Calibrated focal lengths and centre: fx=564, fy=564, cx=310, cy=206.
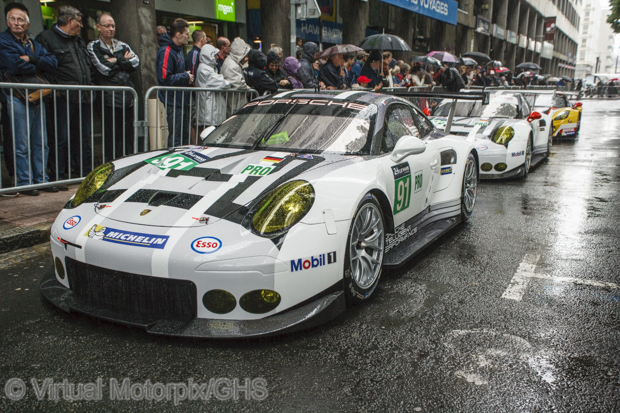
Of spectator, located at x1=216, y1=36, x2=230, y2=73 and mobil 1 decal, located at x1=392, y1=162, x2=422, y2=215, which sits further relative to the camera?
spectator, located at x1=216, y1=36, x2=230, y2=73

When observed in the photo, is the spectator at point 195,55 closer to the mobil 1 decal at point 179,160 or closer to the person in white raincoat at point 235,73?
the person in white raincoat at point 235,73

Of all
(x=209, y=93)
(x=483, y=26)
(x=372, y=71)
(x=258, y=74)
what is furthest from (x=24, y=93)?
(x=483, y=26)

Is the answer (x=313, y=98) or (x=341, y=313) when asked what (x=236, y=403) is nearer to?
(x=341, y=313)

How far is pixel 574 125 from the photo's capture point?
14.6m

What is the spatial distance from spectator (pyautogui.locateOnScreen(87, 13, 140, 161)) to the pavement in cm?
97

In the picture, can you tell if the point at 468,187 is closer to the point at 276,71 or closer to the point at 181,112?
the point at 181,112

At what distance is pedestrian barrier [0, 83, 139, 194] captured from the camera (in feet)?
18.4

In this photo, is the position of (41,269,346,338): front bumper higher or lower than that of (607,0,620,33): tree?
lower

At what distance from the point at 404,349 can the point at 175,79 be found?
210 inches

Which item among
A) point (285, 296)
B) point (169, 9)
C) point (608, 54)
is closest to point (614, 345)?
point (285, 296)

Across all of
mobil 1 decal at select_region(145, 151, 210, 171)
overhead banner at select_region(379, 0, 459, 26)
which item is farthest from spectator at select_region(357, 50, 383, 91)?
overhead banner at select_region(379, 0, 459, 26)

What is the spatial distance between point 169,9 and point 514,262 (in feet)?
31.2

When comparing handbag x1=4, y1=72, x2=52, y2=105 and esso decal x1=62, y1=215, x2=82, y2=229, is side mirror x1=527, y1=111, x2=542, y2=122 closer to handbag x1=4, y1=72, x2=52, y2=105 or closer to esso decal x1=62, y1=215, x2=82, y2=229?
handbag x1=4, y1=72, x2=52, y2=105

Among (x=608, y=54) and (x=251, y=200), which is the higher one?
(x=608, y=54)
